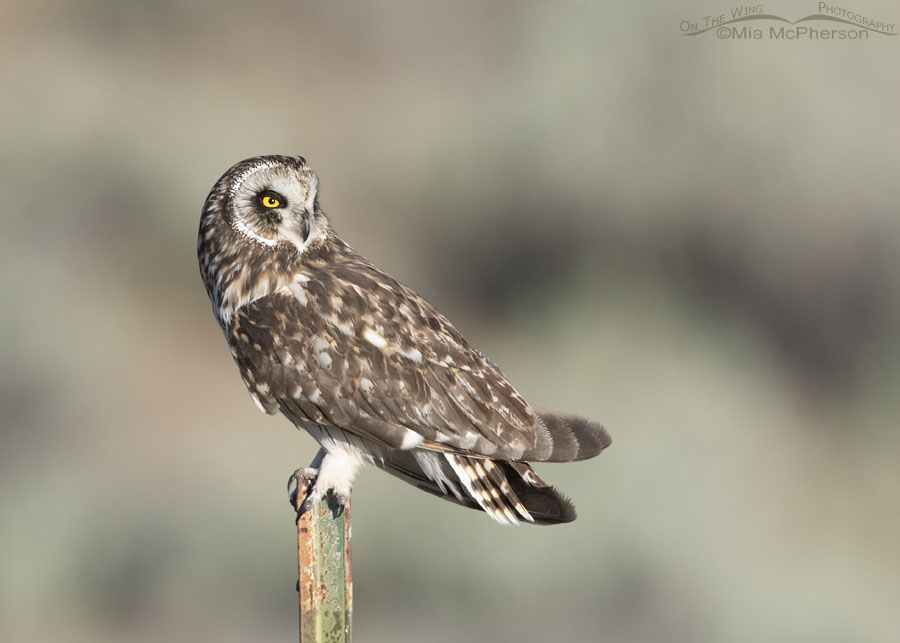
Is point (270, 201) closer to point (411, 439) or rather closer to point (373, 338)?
point (373, 338)

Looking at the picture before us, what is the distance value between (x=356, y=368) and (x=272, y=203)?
0.62 metres

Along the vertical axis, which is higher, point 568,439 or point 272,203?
point 272,203

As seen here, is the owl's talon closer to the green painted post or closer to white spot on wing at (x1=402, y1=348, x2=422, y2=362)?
the green painted post

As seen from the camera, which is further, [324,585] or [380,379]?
[380,379]

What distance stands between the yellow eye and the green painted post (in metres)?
1.06

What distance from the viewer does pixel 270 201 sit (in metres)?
3.53

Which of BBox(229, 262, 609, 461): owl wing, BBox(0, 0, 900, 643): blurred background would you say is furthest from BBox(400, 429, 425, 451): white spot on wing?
BBox(0, 0, 900, 643): blurred background

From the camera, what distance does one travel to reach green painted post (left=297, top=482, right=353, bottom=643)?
306 cm

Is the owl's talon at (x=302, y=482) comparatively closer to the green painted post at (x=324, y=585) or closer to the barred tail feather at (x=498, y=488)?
the barred tail feather at (x=498, y=488)

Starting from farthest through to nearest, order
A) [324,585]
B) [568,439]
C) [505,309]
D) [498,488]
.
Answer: [505,309] < [498,488] < [568,439] < [324,585]

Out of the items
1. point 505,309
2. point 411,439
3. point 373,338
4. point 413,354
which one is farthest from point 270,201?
point 505,309

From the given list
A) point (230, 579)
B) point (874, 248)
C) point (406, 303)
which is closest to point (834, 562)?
point (874, 248)

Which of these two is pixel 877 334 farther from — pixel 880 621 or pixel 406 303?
pixel 406 303

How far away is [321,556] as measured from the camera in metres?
3.07
